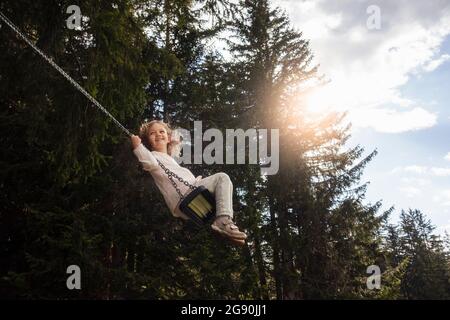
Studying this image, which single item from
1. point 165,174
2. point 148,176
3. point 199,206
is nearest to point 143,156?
point 165,174

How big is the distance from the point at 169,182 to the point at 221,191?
2.33ft

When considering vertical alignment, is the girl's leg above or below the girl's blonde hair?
below

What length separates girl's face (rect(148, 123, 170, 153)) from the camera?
519cm

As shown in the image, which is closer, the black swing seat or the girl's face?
the black swing seat

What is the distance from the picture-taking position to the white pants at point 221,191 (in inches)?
170

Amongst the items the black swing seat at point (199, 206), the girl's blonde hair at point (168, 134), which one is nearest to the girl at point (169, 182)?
the girl's blonde hair at point (168, 134)

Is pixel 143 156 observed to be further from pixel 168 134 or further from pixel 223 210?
pixel 223 210

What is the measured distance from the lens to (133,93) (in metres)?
5.89

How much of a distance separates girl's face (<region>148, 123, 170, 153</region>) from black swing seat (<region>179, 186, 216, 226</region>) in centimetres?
104

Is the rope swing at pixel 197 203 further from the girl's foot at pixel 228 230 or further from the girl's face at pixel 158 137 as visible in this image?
the girl's face at pixel 158 137

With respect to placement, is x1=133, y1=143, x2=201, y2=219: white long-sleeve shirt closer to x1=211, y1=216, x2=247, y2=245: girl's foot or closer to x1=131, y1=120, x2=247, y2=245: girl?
x1=131, y1=120, x2=247, y2=245: girl

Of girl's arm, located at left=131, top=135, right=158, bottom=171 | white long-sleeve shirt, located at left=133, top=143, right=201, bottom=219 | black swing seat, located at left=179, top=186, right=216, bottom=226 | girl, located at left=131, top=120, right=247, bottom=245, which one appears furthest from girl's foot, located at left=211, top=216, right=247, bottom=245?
girl's arm, located at left=131, top=135, right=158, bottom=171

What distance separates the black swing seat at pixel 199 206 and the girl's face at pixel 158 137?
1.04 metres

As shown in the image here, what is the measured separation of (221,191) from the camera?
440cm
